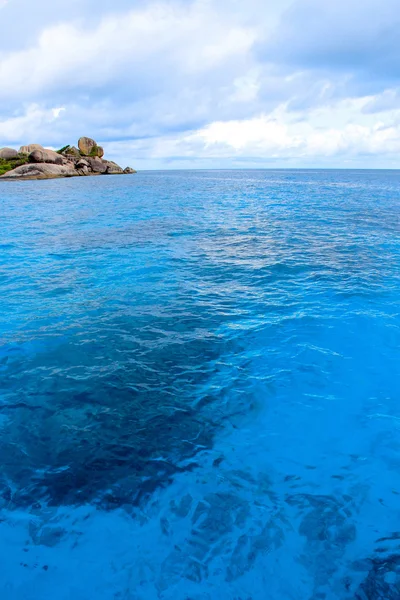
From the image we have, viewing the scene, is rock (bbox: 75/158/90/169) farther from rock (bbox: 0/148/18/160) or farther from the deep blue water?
the deep blue water

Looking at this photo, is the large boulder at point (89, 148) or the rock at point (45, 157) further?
the large boulder at point (89, 148)

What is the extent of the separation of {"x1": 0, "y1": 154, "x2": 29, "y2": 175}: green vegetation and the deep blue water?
89586mm

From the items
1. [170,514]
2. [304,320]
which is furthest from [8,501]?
[304,320]

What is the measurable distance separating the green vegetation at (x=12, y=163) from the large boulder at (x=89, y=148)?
2628cm

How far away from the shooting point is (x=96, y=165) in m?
118

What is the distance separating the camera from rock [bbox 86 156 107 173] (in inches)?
4638

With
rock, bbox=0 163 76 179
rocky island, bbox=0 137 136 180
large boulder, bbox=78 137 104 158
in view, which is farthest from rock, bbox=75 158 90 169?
rock, bbox=0 163 76 179

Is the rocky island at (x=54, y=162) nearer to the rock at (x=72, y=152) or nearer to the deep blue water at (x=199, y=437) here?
the rock at (x=72, y=152)

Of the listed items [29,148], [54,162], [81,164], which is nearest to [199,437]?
[54,162]

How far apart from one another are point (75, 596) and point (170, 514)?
1.70 m

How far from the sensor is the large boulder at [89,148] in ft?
405

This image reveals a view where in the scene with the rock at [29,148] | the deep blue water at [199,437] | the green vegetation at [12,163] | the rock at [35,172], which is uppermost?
the rock at [29,148]

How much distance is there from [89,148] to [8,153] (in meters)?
31.2

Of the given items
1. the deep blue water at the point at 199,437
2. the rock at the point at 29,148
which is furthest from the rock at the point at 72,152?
the deep blue water at the point at 199,437
